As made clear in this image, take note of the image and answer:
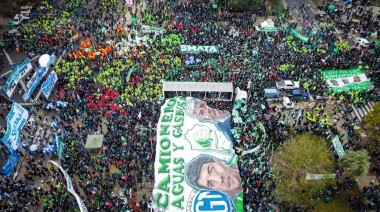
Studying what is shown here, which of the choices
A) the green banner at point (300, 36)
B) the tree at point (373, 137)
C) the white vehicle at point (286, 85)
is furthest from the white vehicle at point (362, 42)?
the tree at point (373, 137)

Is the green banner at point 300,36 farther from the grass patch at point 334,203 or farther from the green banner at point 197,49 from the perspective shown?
the grass patch at point 334,203

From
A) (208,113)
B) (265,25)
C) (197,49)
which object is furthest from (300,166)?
(265,25)

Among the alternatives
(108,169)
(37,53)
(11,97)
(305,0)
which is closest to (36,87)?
(11,97)

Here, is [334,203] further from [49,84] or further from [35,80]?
[35,80]

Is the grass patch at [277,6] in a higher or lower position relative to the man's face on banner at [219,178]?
higher

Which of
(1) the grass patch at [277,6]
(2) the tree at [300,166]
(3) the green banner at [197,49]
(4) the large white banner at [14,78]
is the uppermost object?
(1) the grass patch at [277,6]

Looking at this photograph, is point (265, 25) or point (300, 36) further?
point (265, 25)
